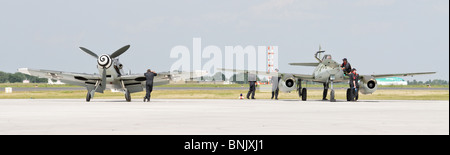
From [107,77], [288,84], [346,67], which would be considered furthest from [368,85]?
[107,77]

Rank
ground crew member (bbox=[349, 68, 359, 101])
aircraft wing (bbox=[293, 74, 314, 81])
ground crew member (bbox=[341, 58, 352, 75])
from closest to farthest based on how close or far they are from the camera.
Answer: ground crew member (bbox=[349, 68, 359, 101]), ground crew member (bbox=[341, 58, 352, 75]), aircraft wing (bbox=[293, 74, 314, 81])

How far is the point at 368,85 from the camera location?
31.9m

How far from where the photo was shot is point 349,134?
34.2 feet

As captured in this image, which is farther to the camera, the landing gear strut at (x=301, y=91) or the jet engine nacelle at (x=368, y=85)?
the landing gear strut at (x=301, y=91)

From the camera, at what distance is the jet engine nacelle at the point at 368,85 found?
3176 cm

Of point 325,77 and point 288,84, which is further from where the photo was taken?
point 288,84

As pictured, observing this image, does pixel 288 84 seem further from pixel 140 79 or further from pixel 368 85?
pixel 140 79

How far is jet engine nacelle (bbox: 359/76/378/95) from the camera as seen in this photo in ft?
104

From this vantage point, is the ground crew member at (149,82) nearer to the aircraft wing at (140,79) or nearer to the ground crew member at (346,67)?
the aircraft wing at (140,79)

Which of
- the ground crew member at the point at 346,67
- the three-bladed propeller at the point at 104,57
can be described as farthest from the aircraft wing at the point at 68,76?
the ground crew member at the point at 346,67

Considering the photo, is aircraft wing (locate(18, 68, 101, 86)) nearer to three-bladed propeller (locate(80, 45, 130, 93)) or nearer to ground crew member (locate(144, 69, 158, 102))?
three-bladed propeller (locate(80, 45, 130, 93))

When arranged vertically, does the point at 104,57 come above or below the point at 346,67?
above

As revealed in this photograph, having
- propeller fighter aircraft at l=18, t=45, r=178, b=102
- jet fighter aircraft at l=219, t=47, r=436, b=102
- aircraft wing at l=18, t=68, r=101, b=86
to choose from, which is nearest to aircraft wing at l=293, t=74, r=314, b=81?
jet fighter aircraft at l=219, t=47, r=436, b=102

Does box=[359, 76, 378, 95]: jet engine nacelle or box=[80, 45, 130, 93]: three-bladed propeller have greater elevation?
box=[80, 45, 130, 93]: three-bladed propeller
